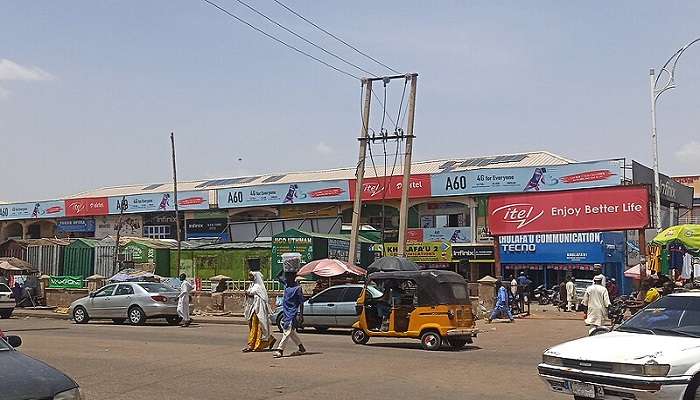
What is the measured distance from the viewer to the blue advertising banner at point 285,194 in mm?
49125

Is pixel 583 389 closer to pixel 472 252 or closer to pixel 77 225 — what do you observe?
pixel 472 252

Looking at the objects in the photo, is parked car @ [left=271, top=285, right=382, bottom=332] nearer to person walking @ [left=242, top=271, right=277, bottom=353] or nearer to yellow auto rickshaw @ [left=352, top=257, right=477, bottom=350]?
yellow auto rickshaw @ [left=352, top=257, right=477, bottom=350]

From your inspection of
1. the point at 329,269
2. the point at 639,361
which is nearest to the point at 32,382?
the point at 639,361

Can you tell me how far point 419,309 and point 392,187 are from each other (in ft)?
101

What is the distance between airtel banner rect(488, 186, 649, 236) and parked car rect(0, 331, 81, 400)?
933 inches

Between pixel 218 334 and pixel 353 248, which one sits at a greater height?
pixel 353 248

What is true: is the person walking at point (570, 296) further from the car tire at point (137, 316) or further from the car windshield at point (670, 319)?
the car windshield at point (670, 319)

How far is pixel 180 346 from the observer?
676 inches

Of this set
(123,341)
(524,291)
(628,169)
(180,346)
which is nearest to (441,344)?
(180,346)

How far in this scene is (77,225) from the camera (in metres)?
60.2

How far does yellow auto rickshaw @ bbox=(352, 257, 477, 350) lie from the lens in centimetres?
1683

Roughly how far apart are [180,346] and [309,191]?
109ft

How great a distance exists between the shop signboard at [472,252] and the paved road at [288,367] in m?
23.1

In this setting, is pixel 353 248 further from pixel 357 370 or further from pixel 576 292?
pixel 357 370
